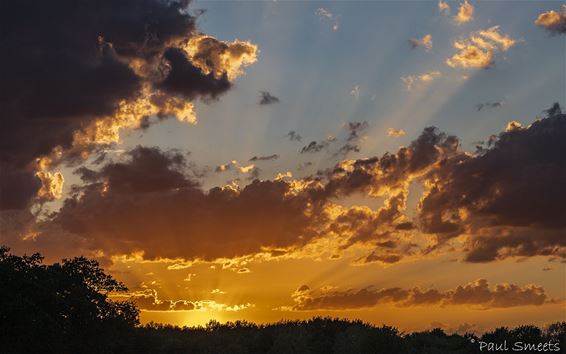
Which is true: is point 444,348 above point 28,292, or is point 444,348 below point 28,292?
below

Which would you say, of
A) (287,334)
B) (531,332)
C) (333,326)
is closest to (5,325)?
(287,334)

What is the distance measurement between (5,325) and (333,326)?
5228 cm

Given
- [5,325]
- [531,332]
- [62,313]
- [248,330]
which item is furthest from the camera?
[248,330]


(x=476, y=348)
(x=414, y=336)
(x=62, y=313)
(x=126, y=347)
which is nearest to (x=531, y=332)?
(x=476, y=348)

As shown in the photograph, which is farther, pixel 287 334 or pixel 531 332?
pixel 287 334

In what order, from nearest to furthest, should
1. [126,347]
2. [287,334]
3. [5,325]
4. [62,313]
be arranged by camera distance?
[5,325], [62,313], [126,347], [287,334]

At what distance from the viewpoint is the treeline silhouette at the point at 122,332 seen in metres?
59.6

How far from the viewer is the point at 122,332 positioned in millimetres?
69938

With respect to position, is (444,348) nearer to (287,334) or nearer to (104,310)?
(287,334)

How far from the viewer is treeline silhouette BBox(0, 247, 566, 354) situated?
196 feet

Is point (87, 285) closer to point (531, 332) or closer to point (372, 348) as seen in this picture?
point (372, 348)

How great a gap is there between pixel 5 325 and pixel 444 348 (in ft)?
173

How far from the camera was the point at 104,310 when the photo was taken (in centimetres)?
6675

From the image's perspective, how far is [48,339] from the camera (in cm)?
6059
